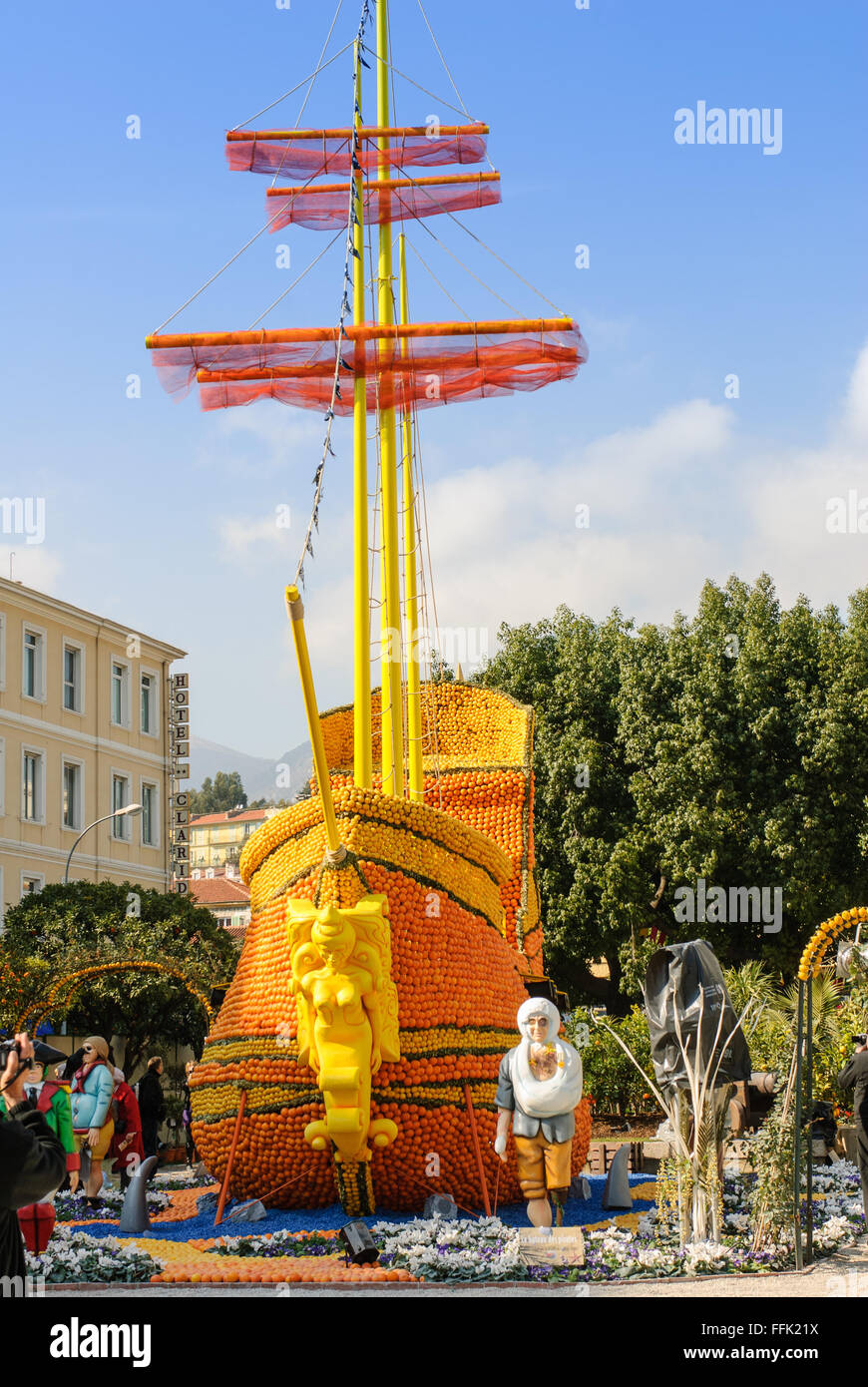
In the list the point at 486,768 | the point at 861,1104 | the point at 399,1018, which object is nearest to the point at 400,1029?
the point at 399,1018

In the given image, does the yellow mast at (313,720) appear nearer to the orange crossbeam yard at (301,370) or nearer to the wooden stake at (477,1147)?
the wooden stake at (477,1147)

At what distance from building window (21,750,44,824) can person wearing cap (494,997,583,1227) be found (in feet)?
74.4

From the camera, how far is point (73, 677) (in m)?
33.1

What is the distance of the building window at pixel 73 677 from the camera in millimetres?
32812

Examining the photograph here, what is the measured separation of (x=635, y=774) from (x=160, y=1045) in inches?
420

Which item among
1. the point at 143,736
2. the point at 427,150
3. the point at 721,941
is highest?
the point at 427,150

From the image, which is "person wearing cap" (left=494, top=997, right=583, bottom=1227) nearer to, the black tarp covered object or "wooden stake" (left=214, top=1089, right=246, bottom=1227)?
the black tarp covered object

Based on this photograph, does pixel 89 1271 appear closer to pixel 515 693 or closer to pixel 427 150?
pixel 427 150

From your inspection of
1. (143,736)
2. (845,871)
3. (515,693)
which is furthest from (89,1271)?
(143,736)

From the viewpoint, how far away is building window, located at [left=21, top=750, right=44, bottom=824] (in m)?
30.8

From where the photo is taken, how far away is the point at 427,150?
60.2ft

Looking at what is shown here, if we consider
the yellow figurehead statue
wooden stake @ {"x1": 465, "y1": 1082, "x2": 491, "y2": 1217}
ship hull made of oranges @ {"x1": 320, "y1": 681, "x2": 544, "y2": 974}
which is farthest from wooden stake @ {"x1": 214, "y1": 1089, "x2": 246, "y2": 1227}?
ship hull made of oranges @ {"x1": 320, "y1": 681, "x2": 544, "y2": 974}

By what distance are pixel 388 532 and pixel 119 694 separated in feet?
68.7
